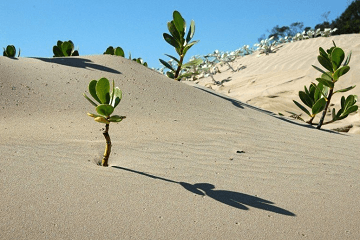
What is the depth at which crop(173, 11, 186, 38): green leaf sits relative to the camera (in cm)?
649

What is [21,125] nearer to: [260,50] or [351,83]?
[351,83]

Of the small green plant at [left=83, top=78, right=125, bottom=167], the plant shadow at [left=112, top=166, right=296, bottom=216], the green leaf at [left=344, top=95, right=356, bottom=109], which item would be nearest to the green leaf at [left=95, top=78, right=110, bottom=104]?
the small green plant at [left=83, top=78, right=125, bottom=167]

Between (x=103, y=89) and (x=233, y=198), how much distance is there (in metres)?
1.29

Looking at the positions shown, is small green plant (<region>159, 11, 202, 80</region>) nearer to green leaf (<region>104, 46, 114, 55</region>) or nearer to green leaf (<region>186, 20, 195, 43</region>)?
green leaf (<region>186, 20, 195, 43</region>)

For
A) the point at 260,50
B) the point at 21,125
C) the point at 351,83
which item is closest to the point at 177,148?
the point at 21,125

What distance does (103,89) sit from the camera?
2.95 meters

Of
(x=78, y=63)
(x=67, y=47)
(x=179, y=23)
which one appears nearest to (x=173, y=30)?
(x=179, y=23)

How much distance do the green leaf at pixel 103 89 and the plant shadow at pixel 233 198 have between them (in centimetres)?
76

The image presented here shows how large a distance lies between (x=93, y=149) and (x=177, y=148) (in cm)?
80

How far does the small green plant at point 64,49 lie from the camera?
301 inches

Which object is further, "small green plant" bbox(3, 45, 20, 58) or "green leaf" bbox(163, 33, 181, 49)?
"small green plant" bbox(3, 45, 20, 58)

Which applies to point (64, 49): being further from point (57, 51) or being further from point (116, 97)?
point (116, 97)

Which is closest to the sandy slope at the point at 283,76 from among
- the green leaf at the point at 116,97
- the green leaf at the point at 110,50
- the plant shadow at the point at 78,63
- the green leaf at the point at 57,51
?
the green leaf at the point at 110,50

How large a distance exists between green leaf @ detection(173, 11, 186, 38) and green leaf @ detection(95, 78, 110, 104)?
3.86 meters
